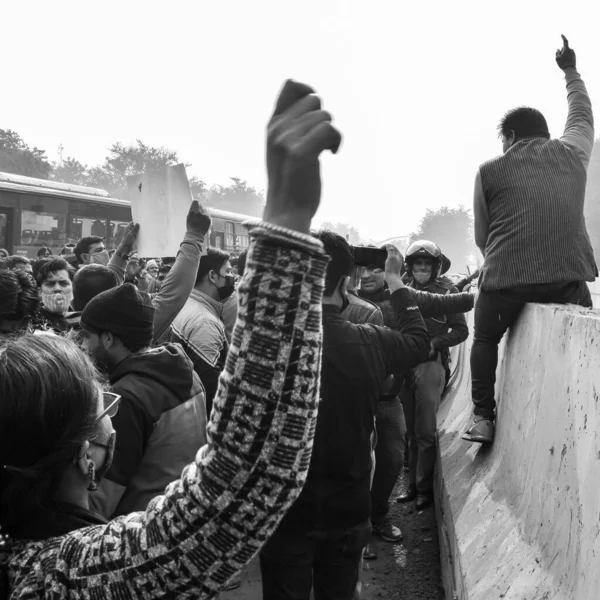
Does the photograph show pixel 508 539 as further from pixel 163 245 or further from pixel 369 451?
pixel 163 245

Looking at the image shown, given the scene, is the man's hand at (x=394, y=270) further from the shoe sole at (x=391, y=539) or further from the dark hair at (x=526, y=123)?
the shoe sole at (x=391, y=539)

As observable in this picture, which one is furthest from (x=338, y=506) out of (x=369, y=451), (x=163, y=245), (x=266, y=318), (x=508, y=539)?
(x=266, y=318)

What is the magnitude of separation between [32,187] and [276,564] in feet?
44.4

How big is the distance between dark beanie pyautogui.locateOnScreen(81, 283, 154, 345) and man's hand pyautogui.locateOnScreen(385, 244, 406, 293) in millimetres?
1248

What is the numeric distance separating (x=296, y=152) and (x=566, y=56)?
3504mm

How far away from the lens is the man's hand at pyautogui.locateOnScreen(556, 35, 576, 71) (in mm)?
3640

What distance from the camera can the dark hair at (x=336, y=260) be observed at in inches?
111

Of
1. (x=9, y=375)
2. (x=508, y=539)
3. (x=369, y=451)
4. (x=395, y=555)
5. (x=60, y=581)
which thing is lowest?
(x=395, y=555)

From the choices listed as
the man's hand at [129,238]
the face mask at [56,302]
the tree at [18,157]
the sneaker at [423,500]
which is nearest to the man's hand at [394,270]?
the man's hand at [129,238]

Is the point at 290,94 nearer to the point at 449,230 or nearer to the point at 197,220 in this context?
the point at 197,220

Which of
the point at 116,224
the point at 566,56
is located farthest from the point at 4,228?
the point at 566,56

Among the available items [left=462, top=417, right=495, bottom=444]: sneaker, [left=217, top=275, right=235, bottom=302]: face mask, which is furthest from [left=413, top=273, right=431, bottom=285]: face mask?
[left=462, top=417, right=495, bottom=444]: sneaker

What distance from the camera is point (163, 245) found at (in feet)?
11.4

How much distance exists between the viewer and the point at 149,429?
219 centimetres
